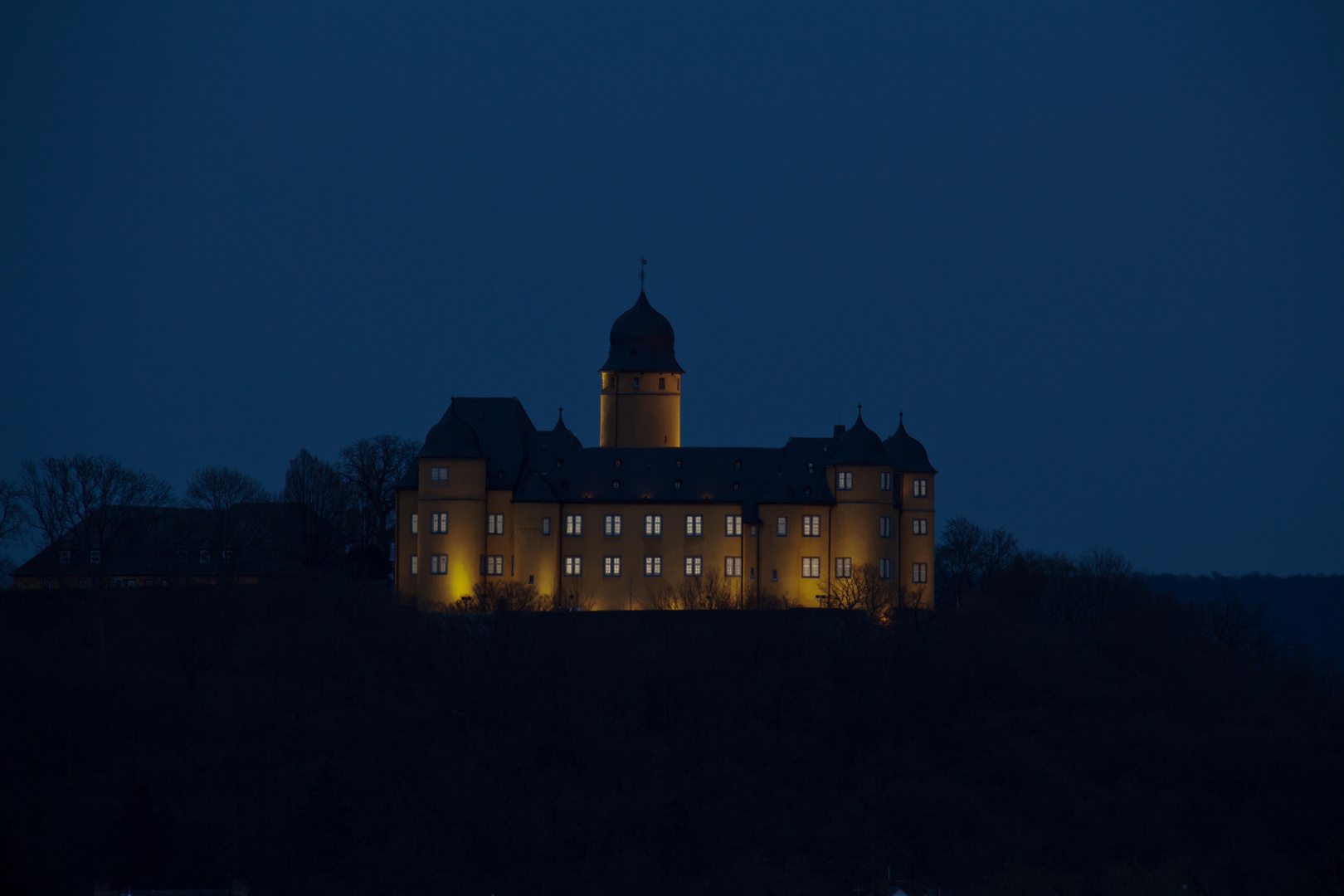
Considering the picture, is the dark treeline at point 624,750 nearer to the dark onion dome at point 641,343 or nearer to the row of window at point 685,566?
the row of window at point 685,566

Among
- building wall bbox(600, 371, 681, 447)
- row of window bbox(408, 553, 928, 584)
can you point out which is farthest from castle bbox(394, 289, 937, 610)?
building wall bbox(600, 371, 681, 447)

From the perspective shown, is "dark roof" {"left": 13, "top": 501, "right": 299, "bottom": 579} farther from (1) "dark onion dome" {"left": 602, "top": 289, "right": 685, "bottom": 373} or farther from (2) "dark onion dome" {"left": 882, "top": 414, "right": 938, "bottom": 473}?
(2) "dark onion dome" {"left": 882, "top": 414, "right": 938, "bottom": 473}

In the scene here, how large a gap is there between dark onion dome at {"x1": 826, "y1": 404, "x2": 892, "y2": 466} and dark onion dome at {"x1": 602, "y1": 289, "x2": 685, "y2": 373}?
31.0ft

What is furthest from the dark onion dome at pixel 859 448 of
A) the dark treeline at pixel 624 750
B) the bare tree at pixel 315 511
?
the bare tree at pixel 315 511

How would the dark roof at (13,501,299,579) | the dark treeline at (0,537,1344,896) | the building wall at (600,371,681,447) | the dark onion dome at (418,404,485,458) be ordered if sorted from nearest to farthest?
1. the dark treeline at (0,537,1344,896)
2. the dark onion dome at (418,404,485,458)
3. the dark roof at (13,501,299,579)
4. the building wall at (600,371,681,447)

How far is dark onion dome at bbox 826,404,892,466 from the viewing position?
232 ft

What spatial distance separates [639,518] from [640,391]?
8.24 metres

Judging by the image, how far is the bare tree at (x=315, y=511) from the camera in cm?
7912

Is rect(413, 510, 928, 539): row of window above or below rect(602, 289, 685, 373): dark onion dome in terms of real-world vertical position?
below

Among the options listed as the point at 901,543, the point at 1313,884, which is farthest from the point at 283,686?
the point at 1313,884

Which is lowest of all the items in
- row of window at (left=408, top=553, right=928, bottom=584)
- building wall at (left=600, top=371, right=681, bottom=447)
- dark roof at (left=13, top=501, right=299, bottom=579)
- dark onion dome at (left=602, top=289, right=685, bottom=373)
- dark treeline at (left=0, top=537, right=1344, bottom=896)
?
dark treeline at (left=0, top=537, right=1344, bottom=896)

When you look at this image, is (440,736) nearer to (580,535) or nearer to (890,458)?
(580,535)

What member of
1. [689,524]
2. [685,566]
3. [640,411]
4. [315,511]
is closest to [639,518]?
[689,524]

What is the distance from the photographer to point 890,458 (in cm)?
7238
